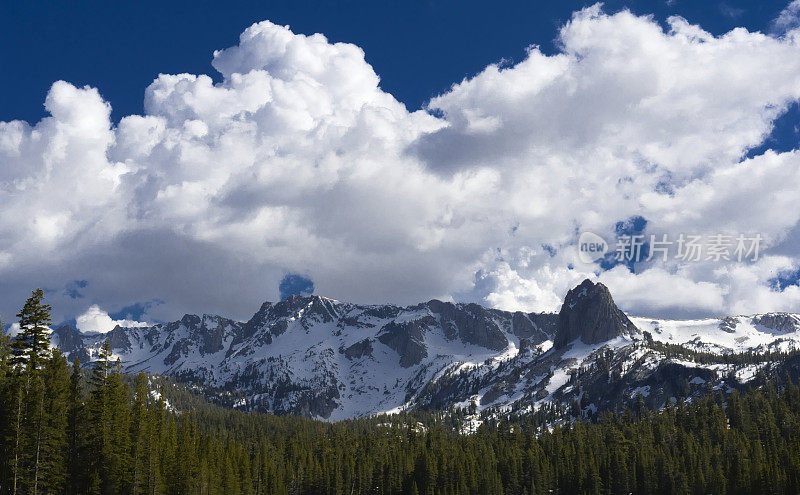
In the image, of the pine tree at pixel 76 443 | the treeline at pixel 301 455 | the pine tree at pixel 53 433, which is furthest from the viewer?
the pine tree at pixel 76 443

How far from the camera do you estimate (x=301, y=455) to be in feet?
586

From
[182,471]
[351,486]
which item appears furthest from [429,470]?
[182,471]

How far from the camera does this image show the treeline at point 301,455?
67875 millimetres

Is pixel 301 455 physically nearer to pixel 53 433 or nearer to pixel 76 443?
pixel 76 443

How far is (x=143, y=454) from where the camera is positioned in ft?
271

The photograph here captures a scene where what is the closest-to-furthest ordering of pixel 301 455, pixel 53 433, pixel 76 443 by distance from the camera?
pixel 53 433
pixel 76 443
pixel 301 455

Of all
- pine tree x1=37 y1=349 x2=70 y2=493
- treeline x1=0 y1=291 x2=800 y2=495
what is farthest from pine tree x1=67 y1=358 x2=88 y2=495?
pine tree x1=37 y1=349 x2=70 y2=493

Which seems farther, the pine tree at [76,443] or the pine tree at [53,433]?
the pine tree at [76,443]

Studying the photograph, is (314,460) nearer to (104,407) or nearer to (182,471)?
(182,471)

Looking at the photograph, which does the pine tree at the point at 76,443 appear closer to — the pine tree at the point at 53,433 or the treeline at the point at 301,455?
the treeline at the point at 301,455

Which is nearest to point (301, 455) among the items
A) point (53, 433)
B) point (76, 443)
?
point (76, 443)

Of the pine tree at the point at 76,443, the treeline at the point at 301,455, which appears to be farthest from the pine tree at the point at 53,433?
the pine tree at the point at 76,443

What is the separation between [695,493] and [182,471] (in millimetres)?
104064

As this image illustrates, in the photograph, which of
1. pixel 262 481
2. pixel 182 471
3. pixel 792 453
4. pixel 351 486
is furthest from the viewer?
pixel 351 486
